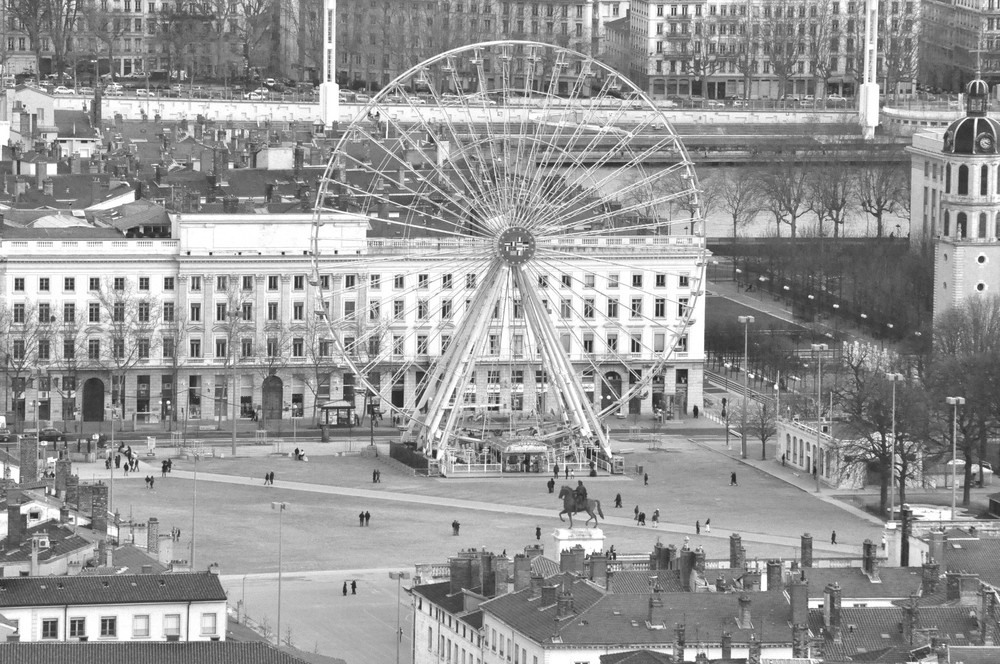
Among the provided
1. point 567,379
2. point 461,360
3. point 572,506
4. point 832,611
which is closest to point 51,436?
point 461,360

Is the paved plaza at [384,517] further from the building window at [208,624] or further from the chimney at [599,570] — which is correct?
the building window at [208,624]

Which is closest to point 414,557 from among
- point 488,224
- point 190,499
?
point 190,499

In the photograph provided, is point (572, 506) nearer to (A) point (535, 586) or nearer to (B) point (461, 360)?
(B) point (461, 360)

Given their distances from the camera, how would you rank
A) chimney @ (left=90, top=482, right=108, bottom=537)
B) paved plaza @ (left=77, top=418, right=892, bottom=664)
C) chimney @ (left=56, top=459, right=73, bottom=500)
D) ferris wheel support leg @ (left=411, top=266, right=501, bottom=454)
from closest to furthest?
chimney @ (left=90, top=482, right=108, bottom=537)
chimney @ (left=56, top=459, right=73, bottom=500)
paved plaza @ (left=77, top=418, right=892, bottom=664)
ferris wheel support leg @ (left=411, top=266, right=501, bottom=454)

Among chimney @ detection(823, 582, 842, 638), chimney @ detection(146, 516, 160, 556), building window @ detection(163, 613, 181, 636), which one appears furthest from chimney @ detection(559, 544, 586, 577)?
building window @ detection(163, 613, 181, 636)

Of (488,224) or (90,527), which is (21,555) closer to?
(90,527)

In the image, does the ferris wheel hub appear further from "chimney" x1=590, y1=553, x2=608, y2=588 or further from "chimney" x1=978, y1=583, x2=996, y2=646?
"chimney" x1=978, y1=583, x2=996, y2=646
